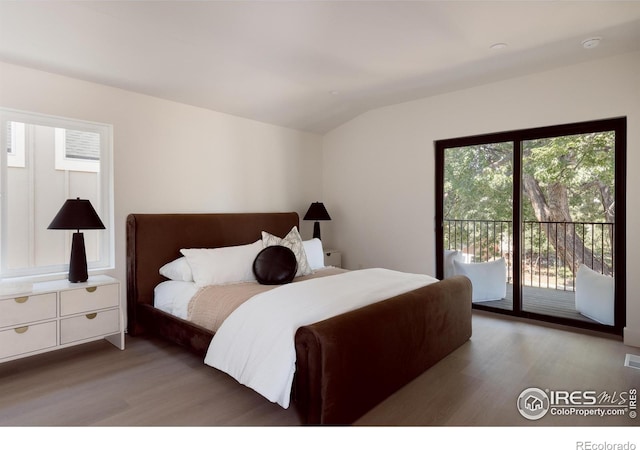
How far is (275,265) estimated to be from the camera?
133 inches

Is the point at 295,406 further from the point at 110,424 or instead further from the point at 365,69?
the point at 365,69

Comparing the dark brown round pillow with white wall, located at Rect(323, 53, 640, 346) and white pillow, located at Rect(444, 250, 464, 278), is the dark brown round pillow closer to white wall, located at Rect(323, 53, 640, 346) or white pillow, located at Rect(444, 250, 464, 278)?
white wall, located at Rect(323, 53, 640, 346)

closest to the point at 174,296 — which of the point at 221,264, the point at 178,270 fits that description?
the point at 178,270

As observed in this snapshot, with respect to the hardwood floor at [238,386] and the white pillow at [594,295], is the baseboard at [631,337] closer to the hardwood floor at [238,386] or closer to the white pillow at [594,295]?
the hardwood floor at [238,386]

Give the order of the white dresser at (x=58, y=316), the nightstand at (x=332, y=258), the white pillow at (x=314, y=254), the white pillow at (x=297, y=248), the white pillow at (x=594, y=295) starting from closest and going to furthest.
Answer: the white dresser at (x=58, y=316) → the white pillow at (x=594, y=295) → the white pillow at (x=297, y=248) → the white pillow at (x=314, y=254) → the nightstand at (x=332, y=258)

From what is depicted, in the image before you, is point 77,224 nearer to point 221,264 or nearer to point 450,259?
point 221,264

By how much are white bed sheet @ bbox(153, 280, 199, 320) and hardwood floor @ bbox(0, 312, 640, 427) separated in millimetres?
328

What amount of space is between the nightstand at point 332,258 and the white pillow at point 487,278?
1.58 m

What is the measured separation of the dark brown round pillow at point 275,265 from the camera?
10.9ft

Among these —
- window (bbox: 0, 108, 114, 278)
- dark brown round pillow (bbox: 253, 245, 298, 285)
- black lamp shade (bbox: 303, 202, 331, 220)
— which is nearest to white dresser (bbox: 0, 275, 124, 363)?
window (bbox: 0, 108, 114, 278)

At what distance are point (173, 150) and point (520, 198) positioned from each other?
371cm

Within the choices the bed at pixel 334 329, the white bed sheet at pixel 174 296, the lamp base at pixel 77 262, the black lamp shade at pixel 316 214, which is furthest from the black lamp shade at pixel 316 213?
the lamp base at pixel 77 262

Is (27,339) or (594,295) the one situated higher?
(594,295)
